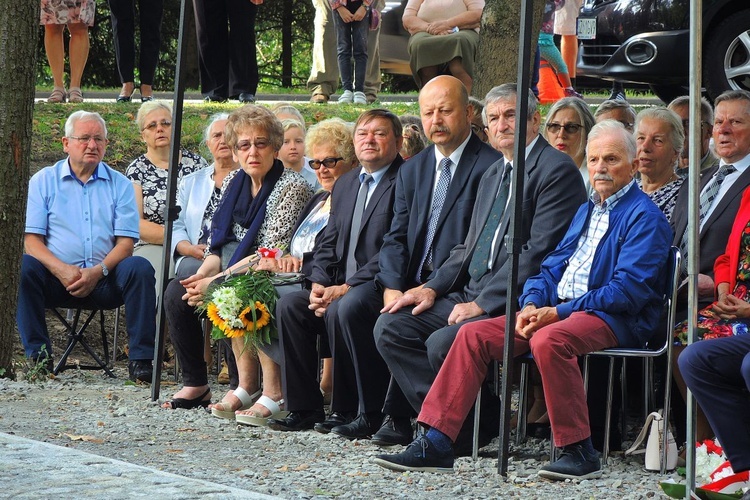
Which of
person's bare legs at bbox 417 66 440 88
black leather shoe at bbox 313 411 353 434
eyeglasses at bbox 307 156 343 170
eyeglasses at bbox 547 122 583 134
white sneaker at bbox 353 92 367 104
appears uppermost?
person's bare legs at bbox 417 66 440 88

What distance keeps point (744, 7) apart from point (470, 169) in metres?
4.33

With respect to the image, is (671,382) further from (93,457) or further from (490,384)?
(93,457)

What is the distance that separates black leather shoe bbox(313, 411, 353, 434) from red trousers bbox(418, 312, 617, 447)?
3.54 feet

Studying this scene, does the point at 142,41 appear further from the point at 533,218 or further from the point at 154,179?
the point at 533,218

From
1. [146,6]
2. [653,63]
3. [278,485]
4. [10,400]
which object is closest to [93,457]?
[278,485]

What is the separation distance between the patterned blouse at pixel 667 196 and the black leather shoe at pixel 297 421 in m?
2.19

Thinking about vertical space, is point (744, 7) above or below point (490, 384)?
above

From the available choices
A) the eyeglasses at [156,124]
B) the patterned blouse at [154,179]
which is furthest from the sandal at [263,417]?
the eyeglasses at [156,124]

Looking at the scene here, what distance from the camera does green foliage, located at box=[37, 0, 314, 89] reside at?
2011 cm

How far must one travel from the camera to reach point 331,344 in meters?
7.27

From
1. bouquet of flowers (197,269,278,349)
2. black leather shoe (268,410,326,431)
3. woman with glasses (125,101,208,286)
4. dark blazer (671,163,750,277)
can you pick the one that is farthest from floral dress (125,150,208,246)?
dark blazer (671,163,750,277)

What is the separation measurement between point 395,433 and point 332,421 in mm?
555

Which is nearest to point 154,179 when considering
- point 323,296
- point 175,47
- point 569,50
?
point 323,296

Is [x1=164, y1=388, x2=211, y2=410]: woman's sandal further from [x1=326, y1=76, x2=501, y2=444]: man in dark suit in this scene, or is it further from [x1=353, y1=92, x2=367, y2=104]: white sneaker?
[x1=353, y1=92, x2=367, y2=104]: white sneaker
